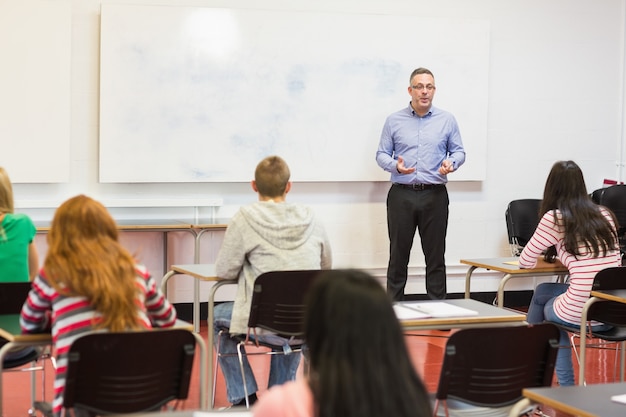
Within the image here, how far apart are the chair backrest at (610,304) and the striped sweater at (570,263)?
107 millimetres

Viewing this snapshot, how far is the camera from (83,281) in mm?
2719

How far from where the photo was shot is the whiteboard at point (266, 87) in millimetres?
6488

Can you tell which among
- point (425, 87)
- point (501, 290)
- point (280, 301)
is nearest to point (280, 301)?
point (280, 301)

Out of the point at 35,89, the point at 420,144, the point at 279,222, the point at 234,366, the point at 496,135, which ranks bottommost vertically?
the point at 234,366

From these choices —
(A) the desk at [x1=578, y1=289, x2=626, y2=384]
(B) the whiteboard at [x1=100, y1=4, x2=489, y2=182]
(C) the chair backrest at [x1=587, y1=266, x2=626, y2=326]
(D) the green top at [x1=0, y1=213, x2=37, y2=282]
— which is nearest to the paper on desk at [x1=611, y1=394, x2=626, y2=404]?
(A) the desk at [x1=578, y1=289, x2=626, y2=384]

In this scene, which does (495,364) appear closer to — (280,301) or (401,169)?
(280,301)

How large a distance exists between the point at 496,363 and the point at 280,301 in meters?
1.26

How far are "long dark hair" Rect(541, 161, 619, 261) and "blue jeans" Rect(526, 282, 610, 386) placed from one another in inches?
13.9

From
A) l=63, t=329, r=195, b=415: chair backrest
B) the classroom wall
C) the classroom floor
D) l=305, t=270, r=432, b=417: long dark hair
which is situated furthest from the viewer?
the classroom wall

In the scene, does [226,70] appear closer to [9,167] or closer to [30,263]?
[9,167]

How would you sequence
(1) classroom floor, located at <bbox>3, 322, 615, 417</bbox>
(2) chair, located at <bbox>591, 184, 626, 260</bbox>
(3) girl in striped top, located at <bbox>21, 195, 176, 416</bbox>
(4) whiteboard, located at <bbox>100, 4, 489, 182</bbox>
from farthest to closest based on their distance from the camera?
(2) chair, located at <bbox>591, 184, 626, 260</bbox> → (4) whiteboard, located at <bbox>100, 4, 489, 182</bbox> → (1) classroom floor, located at <bbox>3, 322, 615, 417</bbox> → (3) girl in striped top, located at <bbox>21, 195, 176, 416</bbox>

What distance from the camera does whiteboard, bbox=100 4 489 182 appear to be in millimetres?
6488

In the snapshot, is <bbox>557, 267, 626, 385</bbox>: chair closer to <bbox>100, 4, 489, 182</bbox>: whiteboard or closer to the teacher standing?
the teacher standing

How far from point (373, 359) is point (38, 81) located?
17.6 feet
